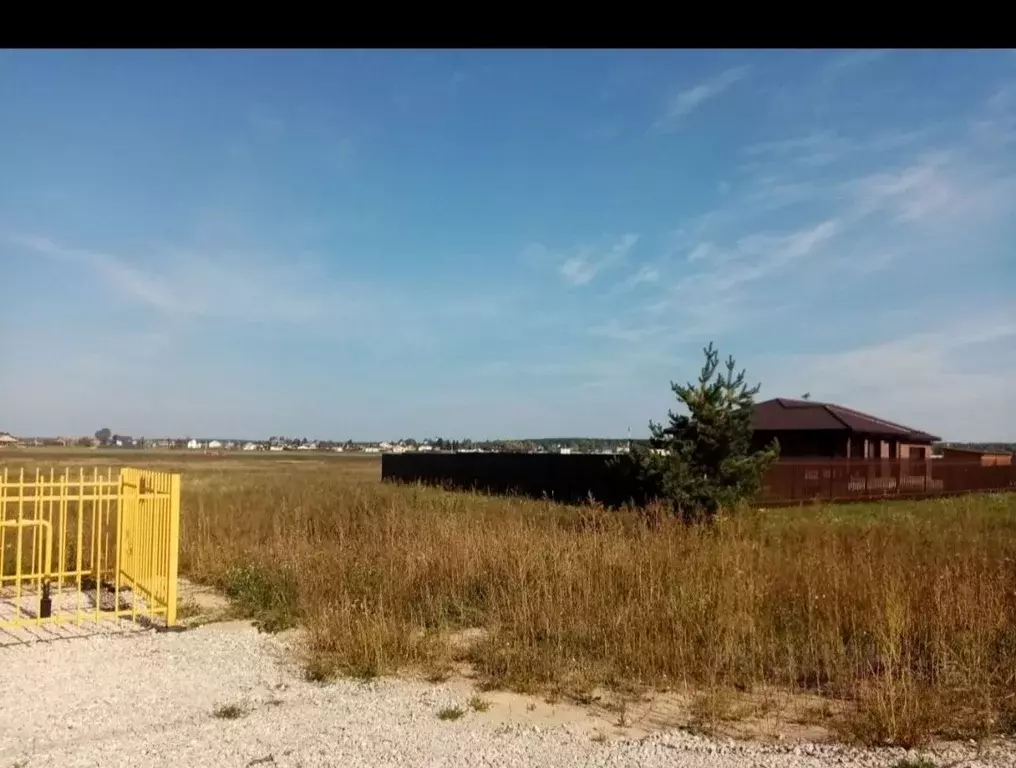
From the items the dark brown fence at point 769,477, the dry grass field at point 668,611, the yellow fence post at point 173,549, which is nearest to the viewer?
the dry grass field at point 668,611

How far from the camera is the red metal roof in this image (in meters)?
30.0

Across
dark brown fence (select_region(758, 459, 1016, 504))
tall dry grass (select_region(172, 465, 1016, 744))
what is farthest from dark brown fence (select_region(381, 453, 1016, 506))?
tall dry grass (select_region(172, 465, 1016, 744))

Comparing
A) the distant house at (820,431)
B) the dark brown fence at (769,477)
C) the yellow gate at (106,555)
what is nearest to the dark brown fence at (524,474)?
the dark brown fence at (769,477)

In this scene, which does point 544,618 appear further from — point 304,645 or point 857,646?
point 857,646

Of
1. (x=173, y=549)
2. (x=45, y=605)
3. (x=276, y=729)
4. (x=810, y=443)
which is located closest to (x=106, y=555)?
(x=45, y=605)

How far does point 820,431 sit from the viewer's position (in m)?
30.2

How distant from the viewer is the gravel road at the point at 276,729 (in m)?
4.49

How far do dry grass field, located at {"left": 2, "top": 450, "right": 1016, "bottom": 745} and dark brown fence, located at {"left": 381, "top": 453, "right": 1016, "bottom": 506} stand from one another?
32.9 feet

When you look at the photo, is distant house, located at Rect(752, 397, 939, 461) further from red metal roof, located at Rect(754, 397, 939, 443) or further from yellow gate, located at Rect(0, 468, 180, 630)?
yellow gate, located at Rect(0, 468, 180, 630)

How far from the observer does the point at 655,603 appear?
7215mm

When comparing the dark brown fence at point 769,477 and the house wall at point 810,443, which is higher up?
Answer: the house wall at point 810,443

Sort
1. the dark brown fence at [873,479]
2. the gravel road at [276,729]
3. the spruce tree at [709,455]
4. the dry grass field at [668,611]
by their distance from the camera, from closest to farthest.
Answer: the gravel road at [276,729]
the dry grass field at [668,611]
the spruce tree at [709,455]
the dark brown fence at [873,479]

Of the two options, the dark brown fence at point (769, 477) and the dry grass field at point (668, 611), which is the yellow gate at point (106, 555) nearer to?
the dry grass field at point (668, 611)

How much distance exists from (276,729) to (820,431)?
2846 cm
